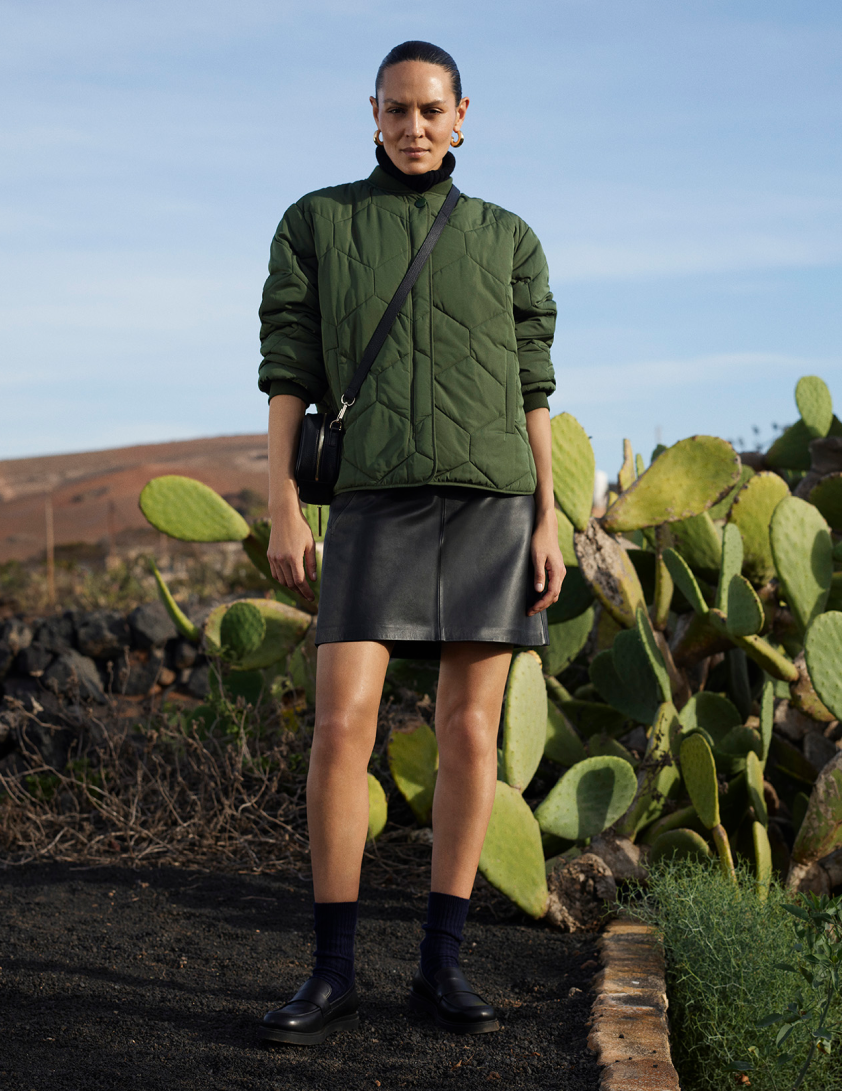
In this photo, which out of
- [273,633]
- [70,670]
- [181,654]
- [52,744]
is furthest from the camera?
[181,654]

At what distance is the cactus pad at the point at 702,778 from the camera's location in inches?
109

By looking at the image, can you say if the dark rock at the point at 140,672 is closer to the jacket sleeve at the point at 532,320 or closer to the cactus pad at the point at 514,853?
the cactus pad at the point at 514,853

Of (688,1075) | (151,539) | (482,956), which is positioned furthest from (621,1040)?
(151,539)

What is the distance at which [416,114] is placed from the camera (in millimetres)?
1939

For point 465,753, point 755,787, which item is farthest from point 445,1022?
point 755,787

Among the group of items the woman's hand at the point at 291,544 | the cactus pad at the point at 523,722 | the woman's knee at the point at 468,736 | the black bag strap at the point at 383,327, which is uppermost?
the black bag strap at the point at 383,327

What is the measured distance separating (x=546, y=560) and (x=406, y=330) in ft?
1.67

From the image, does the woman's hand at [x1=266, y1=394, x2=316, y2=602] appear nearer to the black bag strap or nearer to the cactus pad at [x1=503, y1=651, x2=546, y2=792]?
the black bag strap

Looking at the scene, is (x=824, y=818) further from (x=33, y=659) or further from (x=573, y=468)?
(x=33, y=659)

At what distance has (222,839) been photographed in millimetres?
3420

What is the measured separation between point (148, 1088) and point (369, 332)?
133 cm

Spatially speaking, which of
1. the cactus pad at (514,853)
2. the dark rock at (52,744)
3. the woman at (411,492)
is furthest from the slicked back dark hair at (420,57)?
the dark rock at (52,744)

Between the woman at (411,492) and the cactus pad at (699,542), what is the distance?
1721 mm

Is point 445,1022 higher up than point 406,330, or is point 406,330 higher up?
point 406,330
